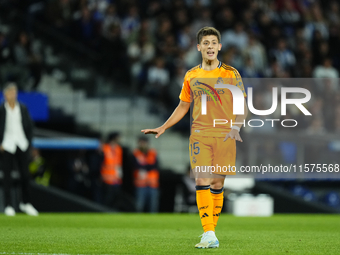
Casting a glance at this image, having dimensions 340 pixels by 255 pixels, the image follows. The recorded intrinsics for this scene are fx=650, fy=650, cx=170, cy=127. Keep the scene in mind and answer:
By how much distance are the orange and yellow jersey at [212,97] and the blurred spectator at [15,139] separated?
533 centimetres

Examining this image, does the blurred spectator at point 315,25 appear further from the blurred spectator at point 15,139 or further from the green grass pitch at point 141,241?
the green grass pitch at point 141,241

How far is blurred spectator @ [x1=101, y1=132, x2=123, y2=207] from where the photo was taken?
14266mm

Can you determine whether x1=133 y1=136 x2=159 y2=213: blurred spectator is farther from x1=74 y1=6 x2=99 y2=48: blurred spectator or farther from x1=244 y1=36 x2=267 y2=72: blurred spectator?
x1=244 y1=36 x2=267 y2=72: blurred spectator

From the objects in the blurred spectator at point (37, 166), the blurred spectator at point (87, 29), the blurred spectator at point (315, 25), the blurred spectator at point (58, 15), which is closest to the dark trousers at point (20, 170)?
the blurred spectator at point (37, 166)

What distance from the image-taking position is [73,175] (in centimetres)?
1467

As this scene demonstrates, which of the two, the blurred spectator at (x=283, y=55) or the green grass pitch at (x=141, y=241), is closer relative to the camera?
the green grass pitch at (x=141, y=241)

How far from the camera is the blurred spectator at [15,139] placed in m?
11.0

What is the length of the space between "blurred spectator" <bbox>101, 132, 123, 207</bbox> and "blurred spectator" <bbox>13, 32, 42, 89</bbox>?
2.15 m

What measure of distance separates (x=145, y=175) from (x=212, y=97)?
8.05 metres

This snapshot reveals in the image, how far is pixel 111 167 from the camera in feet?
46.8

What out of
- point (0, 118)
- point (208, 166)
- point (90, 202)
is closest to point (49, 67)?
point (90, 202)

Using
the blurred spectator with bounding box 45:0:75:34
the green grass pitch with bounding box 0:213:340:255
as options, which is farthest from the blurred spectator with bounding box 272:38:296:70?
the green grass pitch with bounding box 0:213:340:255

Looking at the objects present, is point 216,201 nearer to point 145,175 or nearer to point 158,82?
point 145,175

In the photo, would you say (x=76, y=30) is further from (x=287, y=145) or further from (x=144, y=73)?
(x=287, y=145)
